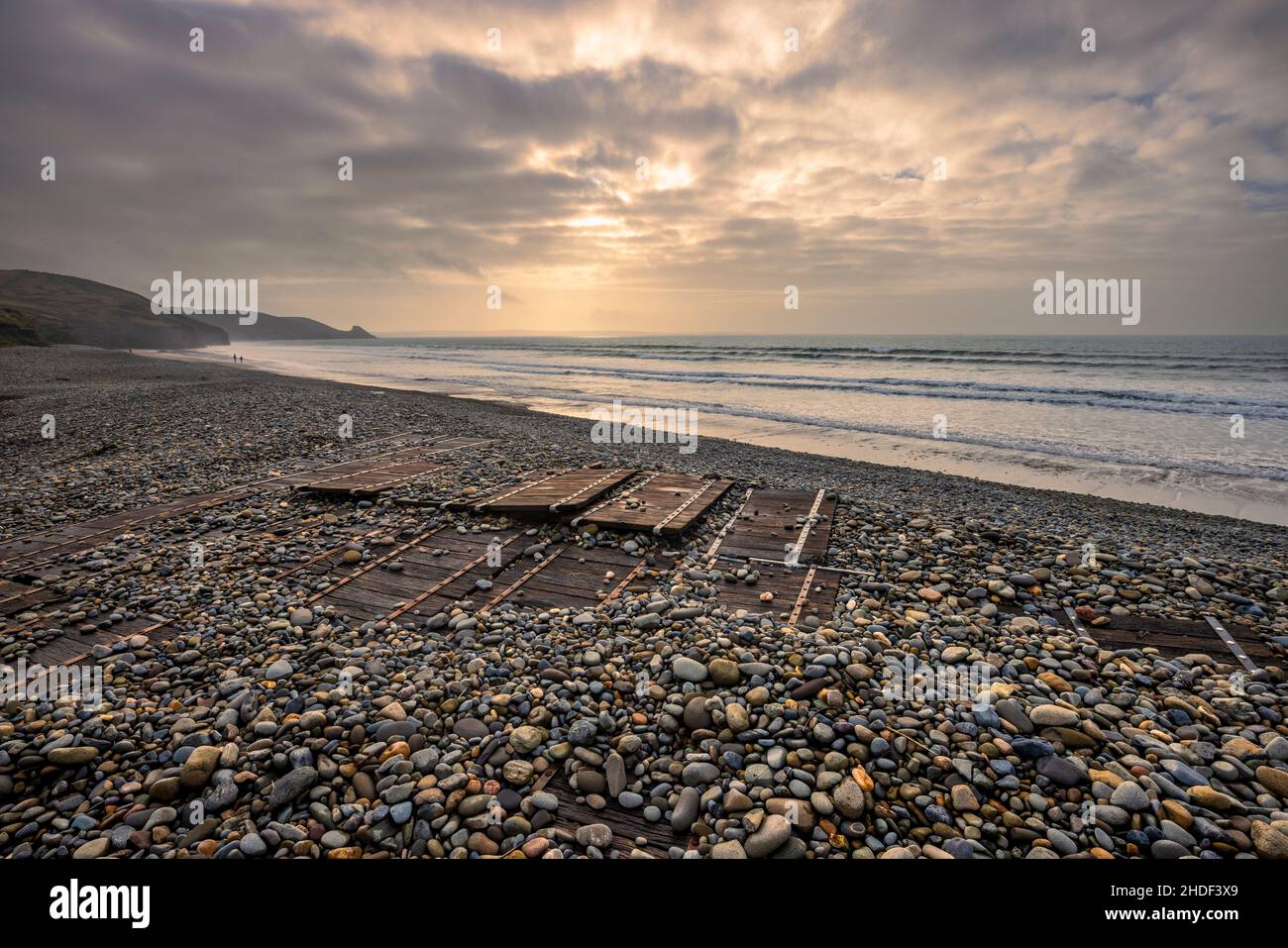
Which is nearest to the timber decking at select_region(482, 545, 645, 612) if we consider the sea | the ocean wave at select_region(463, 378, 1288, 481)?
the sea

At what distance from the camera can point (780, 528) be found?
29.9ft

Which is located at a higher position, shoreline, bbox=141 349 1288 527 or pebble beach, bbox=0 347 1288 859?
shoreline, bbox=141 349 1288 527

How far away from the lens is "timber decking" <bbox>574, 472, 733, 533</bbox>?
28.3 ft

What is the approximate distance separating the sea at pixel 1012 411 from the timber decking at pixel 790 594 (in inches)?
442

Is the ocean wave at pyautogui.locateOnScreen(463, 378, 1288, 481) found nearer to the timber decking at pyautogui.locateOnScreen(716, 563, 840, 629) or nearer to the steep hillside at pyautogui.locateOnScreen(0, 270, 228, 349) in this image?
the timber decking at pyautogui.locateOnScreen(716, 563, 840, 629)

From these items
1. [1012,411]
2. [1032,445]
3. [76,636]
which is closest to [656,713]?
[76,636]

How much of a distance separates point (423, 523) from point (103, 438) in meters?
13.4

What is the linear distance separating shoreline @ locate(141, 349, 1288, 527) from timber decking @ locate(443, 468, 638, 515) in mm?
9773

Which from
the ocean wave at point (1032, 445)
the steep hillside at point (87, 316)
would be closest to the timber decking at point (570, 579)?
the ocean wave at point (1032, 445)
